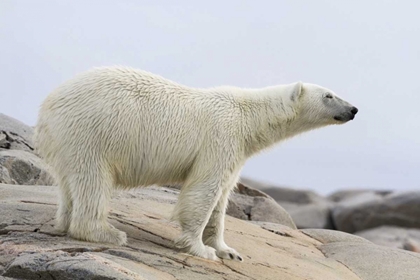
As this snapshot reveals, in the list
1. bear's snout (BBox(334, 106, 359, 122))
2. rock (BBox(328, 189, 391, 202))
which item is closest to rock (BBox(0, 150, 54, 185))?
bear's snout (BBox(334, 106, 359, 122))

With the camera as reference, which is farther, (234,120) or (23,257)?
(234,120)

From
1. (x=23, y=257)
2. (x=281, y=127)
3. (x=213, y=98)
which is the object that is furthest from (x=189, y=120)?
(x=23, y=257)

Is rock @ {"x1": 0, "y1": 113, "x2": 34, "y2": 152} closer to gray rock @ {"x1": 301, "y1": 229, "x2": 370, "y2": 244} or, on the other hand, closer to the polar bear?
the polar bear

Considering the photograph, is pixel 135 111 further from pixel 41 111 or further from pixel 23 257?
pixel 23 257

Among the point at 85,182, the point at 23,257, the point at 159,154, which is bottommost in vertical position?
the point at 23,257

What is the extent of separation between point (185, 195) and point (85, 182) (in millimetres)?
956

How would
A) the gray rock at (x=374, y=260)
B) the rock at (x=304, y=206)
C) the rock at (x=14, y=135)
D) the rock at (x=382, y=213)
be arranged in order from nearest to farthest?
the gray rock at (x=374, y=260)
the rock at (x=14, y=135)
the rock at (x=382, y=213)
the rock at (x=304, y=206)

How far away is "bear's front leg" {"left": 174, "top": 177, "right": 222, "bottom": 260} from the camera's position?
19.5ft

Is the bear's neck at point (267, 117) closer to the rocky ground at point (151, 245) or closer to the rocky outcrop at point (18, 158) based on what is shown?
the rocky ground at point (151, 245)

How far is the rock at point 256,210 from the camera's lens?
32.8 ft

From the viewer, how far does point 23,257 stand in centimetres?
472

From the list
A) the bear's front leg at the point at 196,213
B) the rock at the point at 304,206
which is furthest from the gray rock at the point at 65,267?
the rock at the point at 304,206

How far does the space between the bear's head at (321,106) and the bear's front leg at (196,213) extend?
1.35 meters

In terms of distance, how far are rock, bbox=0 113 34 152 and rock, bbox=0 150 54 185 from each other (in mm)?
485
